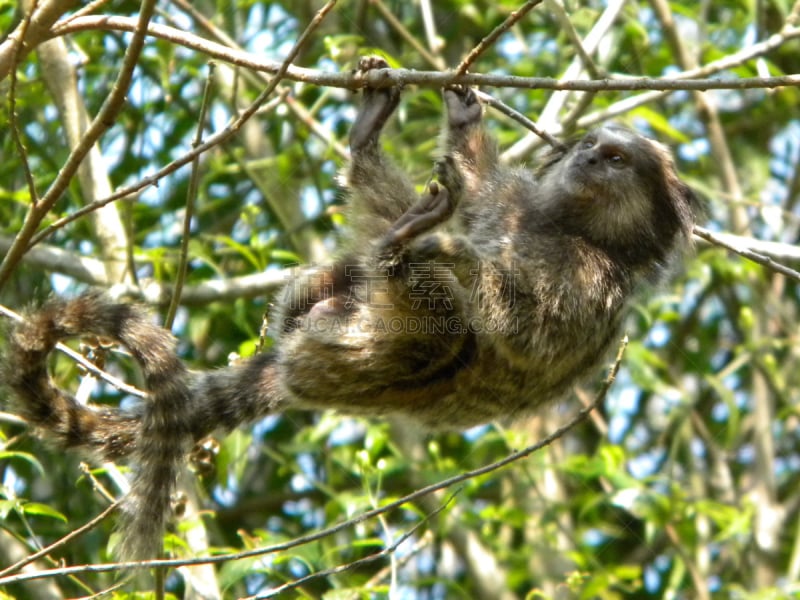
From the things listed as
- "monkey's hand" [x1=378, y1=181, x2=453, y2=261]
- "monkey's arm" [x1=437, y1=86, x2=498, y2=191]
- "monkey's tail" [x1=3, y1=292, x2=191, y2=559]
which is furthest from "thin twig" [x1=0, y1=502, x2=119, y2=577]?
"monkey's arm" [x1=437, y1=86, x2=498, y2=191]

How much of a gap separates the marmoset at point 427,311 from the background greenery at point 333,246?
0.45 meters

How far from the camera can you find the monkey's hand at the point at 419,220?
514cm

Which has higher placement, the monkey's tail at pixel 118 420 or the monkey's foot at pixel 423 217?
the monkey's foot at pixel 423 217

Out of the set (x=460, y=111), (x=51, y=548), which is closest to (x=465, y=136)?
(x=460, y=111)

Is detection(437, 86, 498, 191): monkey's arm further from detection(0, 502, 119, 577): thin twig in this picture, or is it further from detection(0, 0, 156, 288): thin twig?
detection(0, 502, 119, 577): thin twig

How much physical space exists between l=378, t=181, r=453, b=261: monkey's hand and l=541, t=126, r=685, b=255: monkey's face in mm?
927

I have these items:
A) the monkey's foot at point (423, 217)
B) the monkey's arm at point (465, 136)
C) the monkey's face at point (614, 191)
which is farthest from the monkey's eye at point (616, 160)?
the monkey's foot at point (423, 217)

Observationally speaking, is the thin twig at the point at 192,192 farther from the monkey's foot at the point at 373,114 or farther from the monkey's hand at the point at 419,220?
the monkey's foot at the point at 373,114

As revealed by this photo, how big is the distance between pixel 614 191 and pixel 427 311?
1.43 m

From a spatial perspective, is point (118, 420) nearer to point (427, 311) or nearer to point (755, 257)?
point (427, 311)

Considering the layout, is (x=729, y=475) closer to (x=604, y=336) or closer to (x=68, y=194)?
(x=604, y=336)

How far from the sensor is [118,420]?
201 inches

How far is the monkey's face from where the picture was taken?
5969mm

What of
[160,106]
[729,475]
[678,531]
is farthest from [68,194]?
[729,475]
